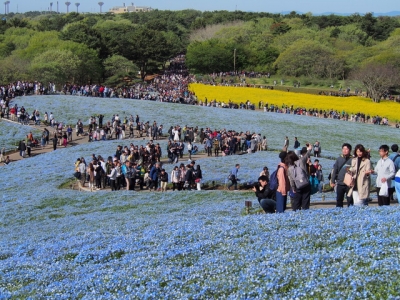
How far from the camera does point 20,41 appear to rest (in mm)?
120125

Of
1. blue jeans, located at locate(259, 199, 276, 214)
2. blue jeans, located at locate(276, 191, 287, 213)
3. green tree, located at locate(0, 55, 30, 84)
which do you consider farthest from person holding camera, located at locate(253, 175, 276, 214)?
→ green tree, located at locate(0, 55, 30, 84)

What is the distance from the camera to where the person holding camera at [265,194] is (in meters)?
15.4

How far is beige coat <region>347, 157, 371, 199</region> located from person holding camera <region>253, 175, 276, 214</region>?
235cm

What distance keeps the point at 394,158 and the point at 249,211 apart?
15.4 feet

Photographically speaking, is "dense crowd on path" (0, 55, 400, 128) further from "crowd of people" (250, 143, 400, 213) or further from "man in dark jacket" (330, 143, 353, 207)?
"man in dark jacket" (330, 143, 353, 207)

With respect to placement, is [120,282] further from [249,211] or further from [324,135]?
[324,135]

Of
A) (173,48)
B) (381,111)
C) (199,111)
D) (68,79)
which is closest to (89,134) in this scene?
(199,111)

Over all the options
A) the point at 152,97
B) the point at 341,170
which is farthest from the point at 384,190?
the point at 152,97

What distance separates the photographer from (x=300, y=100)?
7544cm

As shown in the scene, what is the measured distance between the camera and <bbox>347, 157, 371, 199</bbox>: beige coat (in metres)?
13.7

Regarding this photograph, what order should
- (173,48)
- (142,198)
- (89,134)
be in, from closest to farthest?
(142,198), (89,134), (173,48)

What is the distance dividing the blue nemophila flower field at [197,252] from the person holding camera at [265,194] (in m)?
0.74

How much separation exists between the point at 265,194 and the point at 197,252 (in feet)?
12.6

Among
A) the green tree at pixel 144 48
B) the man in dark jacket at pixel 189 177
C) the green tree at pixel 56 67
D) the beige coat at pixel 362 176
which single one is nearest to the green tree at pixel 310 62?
the green tree at pixel 144 48
